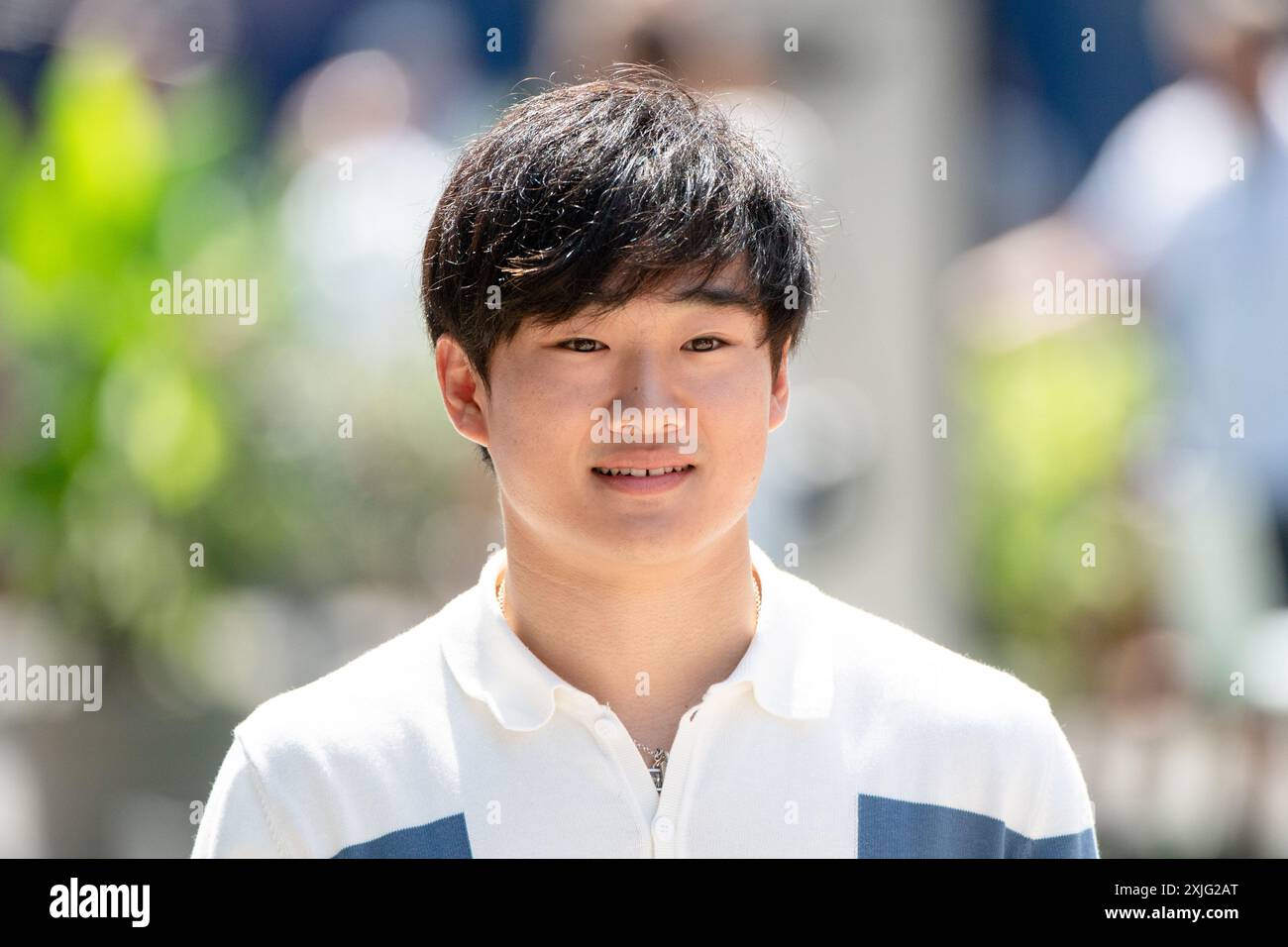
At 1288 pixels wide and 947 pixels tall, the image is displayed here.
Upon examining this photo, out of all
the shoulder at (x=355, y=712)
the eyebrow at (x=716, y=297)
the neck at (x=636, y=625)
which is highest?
the eyebrow at (x=716, y=297)

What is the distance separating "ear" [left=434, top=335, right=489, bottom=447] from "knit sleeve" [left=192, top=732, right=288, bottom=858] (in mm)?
462

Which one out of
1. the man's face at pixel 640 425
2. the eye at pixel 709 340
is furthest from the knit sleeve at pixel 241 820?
the eye at pixel 709 340

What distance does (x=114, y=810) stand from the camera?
3.99 m

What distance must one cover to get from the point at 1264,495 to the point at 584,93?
101 inches

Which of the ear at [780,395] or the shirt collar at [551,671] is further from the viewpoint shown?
the ear at [780,395]

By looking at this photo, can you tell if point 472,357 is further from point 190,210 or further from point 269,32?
point 269,32

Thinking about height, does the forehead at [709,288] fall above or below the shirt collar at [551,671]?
above

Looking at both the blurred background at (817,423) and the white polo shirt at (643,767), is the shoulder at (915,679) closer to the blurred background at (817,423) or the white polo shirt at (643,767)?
the white polo shirt at (643,767)

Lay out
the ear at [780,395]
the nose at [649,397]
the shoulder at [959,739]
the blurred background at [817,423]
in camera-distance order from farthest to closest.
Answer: the blurred background at [817,423], the ear at [780,395], the shoulder at [959,739], the nose at [649,397]

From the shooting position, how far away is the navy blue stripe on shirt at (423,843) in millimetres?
1915

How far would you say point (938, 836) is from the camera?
77.7 inches

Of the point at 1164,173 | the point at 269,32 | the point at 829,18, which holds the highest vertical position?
the point at 269,32
